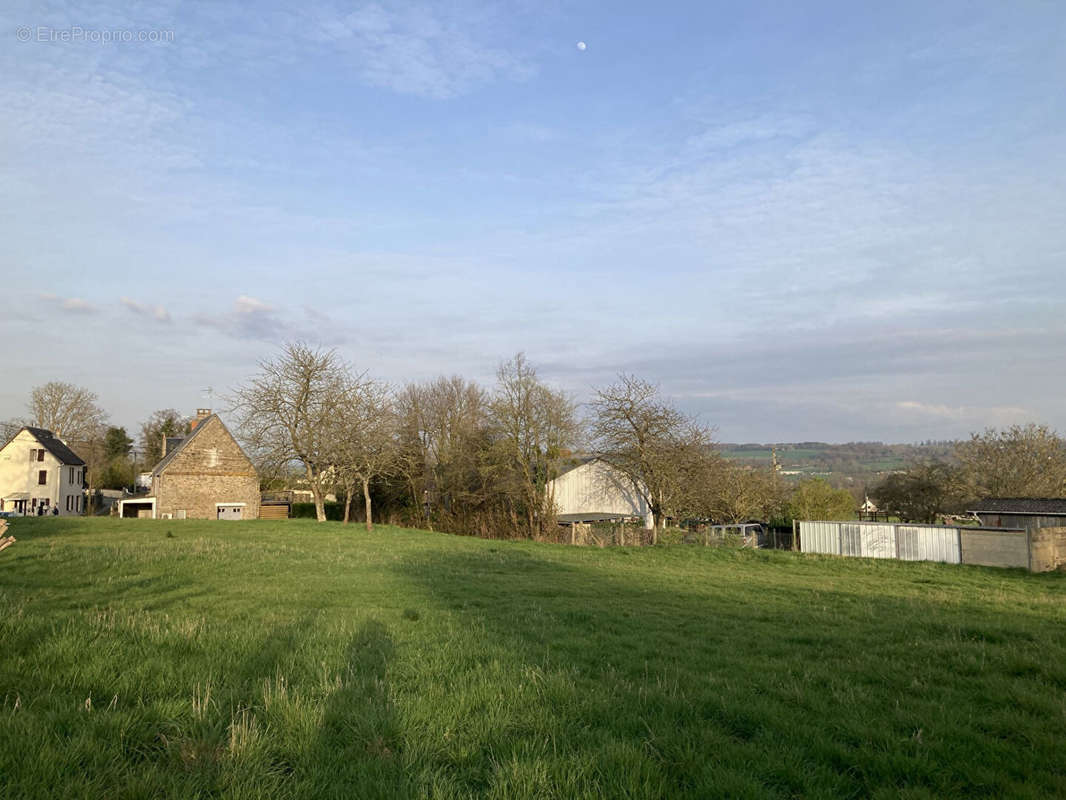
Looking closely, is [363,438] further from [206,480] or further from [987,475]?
[987,475]

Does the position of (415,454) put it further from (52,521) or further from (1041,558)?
(1041,558)

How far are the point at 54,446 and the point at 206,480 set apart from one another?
78.2ft

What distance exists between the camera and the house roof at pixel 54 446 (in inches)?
2293

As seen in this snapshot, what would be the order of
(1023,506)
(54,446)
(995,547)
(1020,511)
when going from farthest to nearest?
(54,446)
(1023,506)
(1020,511)
(995,547)

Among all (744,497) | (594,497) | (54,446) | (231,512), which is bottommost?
(231,512)

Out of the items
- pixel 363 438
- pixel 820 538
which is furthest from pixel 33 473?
pixel 820 538

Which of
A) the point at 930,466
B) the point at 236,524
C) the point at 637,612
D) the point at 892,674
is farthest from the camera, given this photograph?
the point at 930,466

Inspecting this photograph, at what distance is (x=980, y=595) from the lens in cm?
1597

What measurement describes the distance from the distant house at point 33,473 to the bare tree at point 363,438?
34.1 metres

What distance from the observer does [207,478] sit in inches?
1849

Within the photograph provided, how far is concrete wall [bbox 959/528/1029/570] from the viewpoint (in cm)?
2391

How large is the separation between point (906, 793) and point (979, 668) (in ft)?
12.7

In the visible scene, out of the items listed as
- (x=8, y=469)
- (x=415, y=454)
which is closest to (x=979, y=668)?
(x=415, y=454)

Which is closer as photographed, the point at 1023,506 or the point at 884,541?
the point at 884,541
